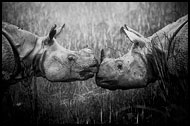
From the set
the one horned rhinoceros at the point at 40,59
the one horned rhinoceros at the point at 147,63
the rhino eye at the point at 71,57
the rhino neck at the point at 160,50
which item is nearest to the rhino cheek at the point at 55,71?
the one horned rhinoceros at the point at 40,59

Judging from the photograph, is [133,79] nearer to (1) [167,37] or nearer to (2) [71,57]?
(1) [167,37]

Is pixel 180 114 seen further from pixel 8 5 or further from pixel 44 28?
pixel 8 5

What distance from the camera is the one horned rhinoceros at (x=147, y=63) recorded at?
10.6ft

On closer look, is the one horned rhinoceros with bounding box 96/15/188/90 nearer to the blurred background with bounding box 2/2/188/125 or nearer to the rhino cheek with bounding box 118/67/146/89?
the rhino cheek with bounding box 118/67/146/89

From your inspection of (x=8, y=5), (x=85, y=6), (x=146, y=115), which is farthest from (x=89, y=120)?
(x=8, y=5)

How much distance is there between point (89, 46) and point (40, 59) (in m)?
Answer: 1.34

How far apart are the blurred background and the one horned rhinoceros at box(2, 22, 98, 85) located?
299 millimetres

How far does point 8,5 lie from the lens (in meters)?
4.64

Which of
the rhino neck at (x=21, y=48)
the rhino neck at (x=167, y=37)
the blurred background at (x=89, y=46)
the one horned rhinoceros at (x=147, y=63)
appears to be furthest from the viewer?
the blurred background at (x=89, y=46)

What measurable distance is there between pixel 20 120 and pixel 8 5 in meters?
2.48

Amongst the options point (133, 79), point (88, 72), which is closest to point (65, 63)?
point (88, 72)

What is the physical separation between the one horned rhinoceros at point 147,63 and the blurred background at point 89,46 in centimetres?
47

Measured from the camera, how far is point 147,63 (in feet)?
11.3

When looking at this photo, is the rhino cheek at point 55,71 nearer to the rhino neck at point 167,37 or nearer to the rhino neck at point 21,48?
the rhino neck at point 21,48
